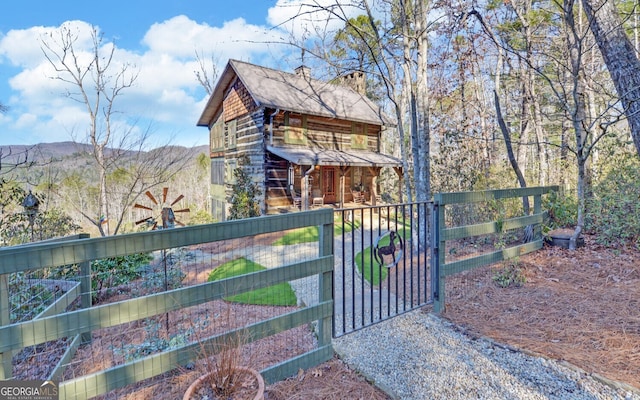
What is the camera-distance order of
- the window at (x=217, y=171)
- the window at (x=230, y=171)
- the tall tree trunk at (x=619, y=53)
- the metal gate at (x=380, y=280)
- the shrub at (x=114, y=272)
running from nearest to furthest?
the metal gate at (x=380, y=280) → the tall tree trunk at (x=619, y=53) → the shrub at (x=114, y=272) → the window at (x=230, y=171) → the window at (x=217, y=171)

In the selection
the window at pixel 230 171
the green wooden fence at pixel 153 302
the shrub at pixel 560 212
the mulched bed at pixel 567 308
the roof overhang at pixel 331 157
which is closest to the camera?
the green wooden fence at pixel 153 302

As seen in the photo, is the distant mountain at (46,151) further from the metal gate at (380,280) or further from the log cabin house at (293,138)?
the metal gate at (380,280)

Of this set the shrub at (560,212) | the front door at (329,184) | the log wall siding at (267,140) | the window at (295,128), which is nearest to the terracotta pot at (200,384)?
the shrub at (560,212)

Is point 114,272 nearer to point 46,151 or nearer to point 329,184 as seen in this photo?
point 46,151

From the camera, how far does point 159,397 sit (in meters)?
2.11

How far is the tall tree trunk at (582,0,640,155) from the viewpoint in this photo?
12.5 feet

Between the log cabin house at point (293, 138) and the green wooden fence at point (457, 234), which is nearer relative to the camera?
the green wooden fence at point (457, 234)

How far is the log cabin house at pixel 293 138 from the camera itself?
1160cm

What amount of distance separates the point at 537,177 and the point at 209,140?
49.0ft

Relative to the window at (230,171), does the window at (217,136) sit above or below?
above

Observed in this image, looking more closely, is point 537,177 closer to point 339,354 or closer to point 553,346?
point 553,346

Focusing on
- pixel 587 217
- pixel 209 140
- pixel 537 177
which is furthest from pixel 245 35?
pixel 209 140

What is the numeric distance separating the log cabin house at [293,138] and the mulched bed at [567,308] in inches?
283

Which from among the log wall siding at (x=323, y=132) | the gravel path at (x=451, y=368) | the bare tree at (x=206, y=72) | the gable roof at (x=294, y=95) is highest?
the bare tree at (x=206, y=72)
